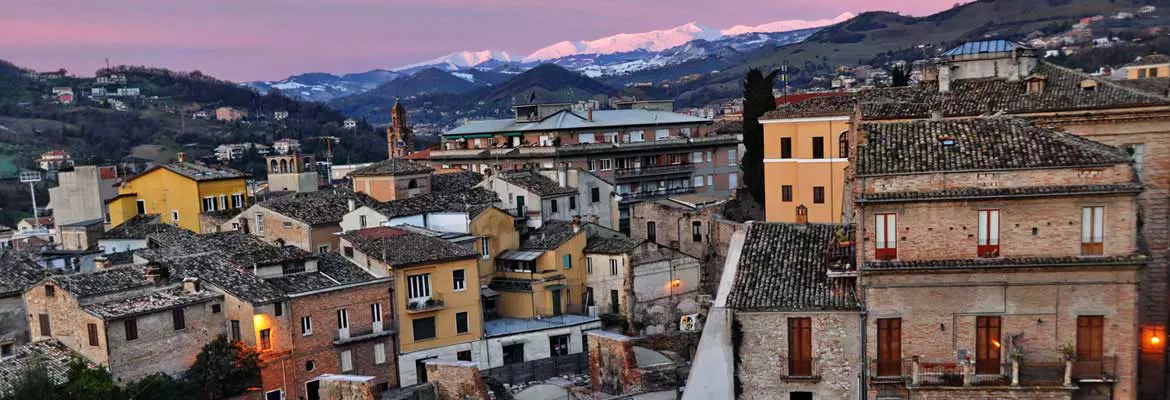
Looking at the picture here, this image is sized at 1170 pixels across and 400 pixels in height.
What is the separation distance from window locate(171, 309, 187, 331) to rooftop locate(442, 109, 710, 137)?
34785 mm

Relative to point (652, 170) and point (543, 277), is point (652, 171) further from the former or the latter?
point (543, 277)

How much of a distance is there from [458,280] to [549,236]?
21.9ft

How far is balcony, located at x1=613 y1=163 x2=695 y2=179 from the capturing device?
204ft

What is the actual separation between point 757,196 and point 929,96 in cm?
2240

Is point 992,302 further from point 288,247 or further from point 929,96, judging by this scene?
point 288,247

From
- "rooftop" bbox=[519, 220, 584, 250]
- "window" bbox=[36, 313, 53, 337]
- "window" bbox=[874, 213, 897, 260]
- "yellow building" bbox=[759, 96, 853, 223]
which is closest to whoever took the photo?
"window" bbox=[874, 213, 897, 260]

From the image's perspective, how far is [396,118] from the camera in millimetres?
86750

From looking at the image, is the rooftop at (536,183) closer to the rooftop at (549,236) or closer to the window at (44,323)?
the rooftop at (549,236)

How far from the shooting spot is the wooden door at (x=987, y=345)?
69.6 feet

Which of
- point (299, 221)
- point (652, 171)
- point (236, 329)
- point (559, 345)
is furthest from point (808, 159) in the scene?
point (652, 171)

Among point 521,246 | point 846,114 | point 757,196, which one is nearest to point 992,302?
point 846,114

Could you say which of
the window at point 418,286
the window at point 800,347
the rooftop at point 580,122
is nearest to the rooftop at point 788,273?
the window at point 800,347

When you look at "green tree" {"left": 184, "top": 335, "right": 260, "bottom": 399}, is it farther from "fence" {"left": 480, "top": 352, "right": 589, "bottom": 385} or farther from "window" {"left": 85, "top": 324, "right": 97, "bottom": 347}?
"fence" {"left": 480, "top": 352, "right": 589, "bottom": 385}

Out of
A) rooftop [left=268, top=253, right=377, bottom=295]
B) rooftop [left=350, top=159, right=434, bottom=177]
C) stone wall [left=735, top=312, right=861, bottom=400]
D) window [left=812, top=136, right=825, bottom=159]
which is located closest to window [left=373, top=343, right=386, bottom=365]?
rooftop [left=268, top=253, right=377, bottom=295]
